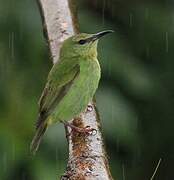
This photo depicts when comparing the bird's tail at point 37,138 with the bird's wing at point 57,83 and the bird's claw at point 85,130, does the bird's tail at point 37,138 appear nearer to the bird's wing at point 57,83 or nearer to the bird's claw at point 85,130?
the bird's wing at point 57,83

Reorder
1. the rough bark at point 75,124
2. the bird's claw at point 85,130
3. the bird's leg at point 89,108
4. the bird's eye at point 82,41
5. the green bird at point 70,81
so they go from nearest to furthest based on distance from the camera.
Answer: the rough bark at point 75,124 < the bird's claw at point 85,130 < the bird's leg at point 89,108 < the green bird at point 70,81 < the bird's eye at point 82,41

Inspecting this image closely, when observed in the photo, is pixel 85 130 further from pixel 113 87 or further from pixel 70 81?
pixel 113 87

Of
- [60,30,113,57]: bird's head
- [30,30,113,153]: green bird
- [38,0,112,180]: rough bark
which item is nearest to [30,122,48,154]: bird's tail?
[30,30,113,153]: green bird

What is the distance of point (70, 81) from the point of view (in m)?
4.91

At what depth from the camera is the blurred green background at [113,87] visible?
493 centimetres

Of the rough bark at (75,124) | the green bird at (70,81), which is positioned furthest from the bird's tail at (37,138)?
the rough bark at (75,124)

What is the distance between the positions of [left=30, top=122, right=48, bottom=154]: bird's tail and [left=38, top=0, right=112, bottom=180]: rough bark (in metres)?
0.23

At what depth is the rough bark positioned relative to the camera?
377cm

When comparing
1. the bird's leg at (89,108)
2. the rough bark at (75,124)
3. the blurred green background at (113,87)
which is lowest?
the blurred green background at (113,87)

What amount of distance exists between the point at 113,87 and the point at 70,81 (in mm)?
544

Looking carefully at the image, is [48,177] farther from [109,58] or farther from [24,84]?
[109,58]

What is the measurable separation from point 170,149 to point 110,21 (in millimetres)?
995

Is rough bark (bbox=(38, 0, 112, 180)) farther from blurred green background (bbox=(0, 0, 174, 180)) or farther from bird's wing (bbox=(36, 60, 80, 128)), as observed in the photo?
blurred green background (bbox=(0, 0, 174, 180))

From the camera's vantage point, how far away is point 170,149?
5.87 meters
